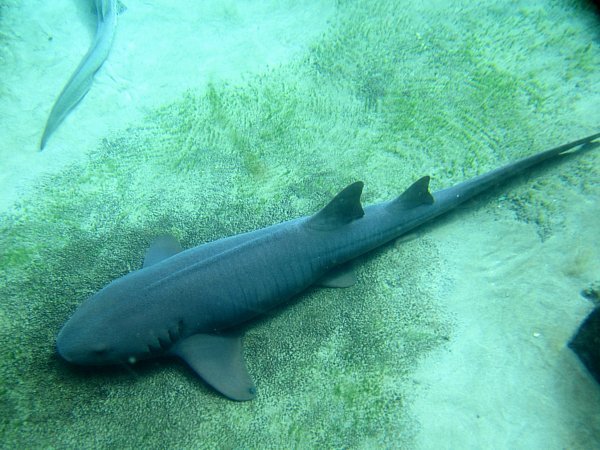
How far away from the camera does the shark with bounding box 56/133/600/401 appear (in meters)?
2.23

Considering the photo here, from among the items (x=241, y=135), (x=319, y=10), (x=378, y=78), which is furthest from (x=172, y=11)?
Answer: (x=378, y=78)

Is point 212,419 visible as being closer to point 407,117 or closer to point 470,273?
point 470,273

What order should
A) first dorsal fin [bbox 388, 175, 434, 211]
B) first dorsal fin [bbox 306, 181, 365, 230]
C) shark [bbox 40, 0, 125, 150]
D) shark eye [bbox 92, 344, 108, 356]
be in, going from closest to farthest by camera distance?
shark eye [bbox 92, 344, 108, 356], first dorsal fin [bbox 306, 181, 365, 230], first dorsal fin [bbox 388, 175, 434, 211], shark [bbox 40, 0, 125, 150]

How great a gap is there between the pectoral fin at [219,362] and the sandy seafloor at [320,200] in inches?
3.6

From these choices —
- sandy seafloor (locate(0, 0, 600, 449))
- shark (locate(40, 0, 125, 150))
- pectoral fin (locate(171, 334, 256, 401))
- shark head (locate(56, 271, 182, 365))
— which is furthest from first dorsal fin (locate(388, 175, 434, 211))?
shark (locate(40, 0, 125, 150))

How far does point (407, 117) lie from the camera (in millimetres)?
3764

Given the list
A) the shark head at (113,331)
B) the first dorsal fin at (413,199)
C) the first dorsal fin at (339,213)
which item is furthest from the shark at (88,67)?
the first dorsal fin at (413,199)

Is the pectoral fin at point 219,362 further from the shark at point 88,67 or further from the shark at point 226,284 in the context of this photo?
the shark at point 88,67

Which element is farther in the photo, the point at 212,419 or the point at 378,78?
the point at 378,78

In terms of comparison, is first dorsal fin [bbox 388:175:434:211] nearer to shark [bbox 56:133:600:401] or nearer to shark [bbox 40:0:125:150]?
shark [bbox 56:133:600:401]

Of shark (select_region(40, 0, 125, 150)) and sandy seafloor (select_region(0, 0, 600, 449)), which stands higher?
shark (select_region(40, 0, 125, 150))

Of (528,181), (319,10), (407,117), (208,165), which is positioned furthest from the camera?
(319,10)

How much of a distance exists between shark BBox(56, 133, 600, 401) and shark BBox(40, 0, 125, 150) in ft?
7.12

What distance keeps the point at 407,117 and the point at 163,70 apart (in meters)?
3.04
